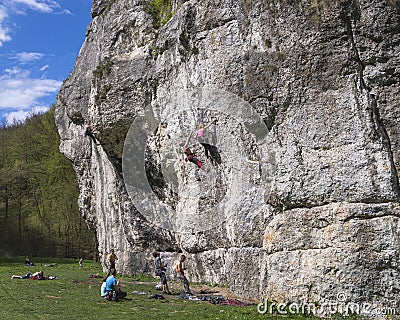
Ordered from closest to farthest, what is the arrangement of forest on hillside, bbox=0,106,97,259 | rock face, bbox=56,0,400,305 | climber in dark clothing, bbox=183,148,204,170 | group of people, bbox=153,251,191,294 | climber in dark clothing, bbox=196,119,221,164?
rock face, bbox=56,0,400,305, group of people, bbox=153,251,191,294, climber in dark clothing, bbox=196,119,221,164, climber in dark clothing, bbox=183,148,204,170, forest on hillside, bbox=0,106,97,259

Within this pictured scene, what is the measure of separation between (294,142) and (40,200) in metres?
40.2

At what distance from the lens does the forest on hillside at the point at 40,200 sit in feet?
151

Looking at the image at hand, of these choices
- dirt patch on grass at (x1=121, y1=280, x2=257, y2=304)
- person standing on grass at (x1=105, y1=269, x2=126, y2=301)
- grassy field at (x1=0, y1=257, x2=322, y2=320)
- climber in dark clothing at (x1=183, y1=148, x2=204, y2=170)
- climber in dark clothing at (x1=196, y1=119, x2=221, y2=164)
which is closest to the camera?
grassy field at (x1=0, y1=257, x2=322, y2=320)

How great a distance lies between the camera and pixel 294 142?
15281 mm

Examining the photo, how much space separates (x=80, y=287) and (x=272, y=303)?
850 centimetres

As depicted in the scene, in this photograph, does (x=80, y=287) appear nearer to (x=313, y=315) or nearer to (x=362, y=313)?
(x=313, y=315)

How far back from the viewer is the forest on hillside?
151 feet

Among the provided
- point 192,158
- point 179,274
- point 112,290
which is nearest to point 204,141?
point 192,158

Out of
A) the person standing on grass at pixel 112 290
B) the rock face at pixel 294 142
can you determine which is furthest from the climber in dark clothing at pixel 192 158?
the person standing on grass at pixel 112 290

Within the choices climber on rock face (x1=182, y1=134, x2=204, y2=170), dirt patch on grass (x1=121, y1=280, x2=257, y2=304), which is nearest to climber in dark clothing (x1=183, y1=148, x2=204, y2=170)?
climber on rock face (x1=182, y1=134, x2=204, y2=170)

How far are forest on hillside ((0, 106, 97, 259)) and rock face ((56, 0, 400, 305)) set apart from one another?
26.1 meters

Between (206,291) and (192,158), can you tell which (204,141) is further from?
(206,291)

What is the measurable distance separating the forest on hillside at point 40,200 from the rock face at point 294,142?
26141 millimetres

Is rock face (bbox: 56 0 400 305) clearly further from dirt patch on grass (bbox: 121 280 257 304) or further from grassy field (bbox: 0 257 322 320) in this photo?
grassy field (bbox: 0 257 322 320)
